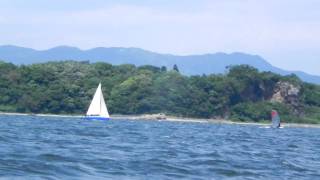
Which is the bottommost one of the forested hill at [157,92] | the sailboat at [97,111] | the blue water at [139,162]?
the blue water at [139,162]

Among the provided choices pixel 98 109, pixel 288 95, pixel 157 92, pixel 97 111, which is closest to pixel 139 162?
pixel 97 111

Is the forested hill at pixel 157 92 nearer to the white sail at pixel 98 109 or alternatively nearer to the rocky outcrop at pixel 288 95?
the rocky outcrop at pixel 288 95

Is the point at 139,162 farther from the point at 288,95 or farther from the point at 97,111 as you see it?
the point at 288,95

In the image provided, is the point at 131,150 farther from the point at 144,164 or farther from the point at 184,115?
the point at 184,115

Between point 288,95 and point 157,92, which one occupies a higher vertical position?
point 288,95

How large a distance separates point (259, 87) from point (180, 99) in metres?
17.9

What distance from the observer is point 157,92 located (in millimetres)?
161625

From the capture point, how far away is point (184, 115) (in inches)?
6339

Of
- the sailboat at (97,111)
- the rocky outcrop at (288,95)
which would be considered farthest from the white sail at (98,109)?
the rocky outcrop at (288,95)

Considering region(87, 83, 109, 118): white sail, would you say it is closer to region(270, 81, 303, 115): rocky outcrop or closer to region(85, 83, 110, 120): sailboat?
region(85, 83, 110, 120): sailboat

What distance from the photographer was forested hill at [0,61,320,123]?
152 m

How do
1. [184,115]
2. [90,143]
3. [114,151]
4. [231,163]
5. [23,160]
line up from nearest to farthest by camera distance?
[23,160] → [231,163] → [114,151] → [90,143] → [184,115]

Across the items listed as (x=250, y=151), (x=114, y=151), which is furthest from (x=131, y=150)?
(x=250, y=151)

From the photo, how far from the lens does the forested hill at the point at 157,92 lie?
152000mm
